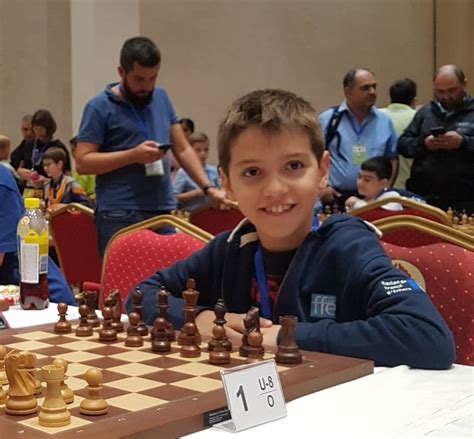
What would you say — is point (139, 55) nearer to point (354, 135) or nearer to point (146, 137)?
point (146, 137)

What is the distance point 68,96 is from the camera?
9.38 metres

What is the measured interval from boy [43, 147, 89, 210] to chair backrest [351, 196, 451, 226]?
3.38 meters

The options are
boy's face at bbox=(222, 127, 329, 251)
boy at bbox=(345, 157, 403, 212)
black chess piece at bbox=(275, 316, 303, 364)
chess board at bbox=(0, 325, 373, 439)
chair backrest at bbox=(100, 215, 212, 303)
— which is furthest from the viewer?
boy at bbox=(345, 157, 403, 212)

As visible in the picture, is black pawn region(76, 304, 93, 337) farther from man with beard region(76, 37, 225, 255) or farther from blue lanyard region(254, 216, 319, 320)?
man with beard region(76, 37, 225, 255)

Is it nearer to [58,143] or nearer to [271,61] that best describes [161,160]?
[58,143]

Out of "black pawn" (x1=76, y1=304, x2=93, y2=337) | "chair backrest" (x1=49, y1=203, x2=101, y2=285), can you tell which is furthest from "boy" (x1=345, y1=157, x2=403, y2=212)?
"black pawn" (x1=76, y1=304, x2=93, y2=337)

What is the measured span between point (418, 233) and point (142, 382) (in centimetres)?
119

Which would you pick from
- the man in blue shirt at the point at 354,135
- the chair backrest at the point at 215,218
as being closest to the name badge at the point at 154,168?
the chair backrest at the point at 215,218

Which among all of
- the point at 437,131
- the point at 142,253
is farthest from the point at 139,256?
the point at 437,131

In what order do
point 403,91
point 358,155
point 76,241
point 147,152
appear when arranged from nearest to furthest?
point 147,152
point 76,241
point 358,155
point 403,91

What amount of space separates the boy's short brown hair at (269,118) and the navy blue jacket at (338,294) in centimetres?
20

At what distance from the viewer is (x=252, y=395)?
1115mm

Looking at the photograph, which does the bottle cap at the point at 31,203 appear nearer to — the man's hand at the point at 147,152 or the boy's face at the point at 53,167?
the man's hand at the point at 147,152

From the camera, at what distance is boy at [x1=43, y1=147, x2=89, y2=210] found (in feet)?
23.1
